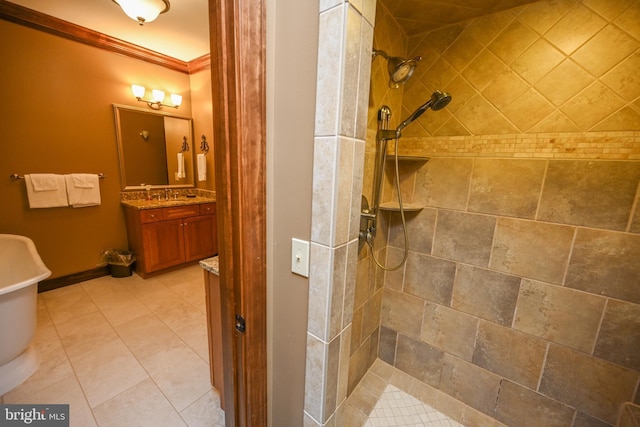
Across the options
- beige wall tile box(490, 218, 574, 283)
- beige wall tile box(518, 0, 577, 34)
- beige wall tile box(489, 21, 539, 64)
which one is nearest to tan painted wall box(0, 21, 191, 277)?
beige wall tile box(489, 21, 539, 64)

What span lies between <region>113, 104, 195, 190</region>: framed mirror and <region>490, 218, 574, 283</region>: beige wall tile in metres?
3.89

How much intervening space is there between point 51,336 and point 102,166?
6.17 feet

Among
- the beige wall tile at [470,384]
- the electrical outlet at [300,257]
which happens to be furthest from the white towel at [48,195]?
the beige wall tile at [470,384]

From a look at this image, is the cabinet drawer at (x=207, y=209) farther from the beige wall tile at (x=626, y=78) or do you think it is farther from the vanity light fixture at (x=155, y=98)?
the beige wall tile at (x=626, y=78)

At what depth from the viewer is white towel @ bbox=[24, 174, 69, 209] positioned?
2.42 metres

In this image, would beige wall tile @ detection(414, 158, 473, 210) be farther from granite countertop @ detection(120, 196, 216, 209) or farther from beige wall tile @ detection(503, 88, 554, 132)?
granite countertop @ detection(120, 196, 216, 209)

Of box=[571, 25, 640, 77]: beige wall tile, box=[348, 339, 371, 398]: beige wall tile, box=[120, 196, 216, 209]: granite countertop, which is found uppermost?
box=[571, 25, 640, 77]: beige wall tile

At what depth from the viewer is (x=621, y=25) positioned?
1.10 m

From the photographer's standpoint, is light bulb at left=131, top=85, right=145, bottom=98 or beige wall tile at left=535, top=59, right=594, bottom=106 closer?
beige wall tile at left=535, top=59, right=594, bottom=106

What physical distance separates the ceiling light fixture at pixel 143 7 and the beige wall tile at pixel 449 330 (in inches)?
123

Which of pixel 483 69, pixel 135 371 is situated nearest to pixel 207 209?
pixel 135 371

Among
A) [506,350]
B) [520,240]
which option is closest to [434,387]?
[506,350]

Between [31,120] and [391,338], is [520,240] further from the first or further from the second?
[31,120]

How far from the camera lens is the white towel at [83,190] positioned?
2658 mm
